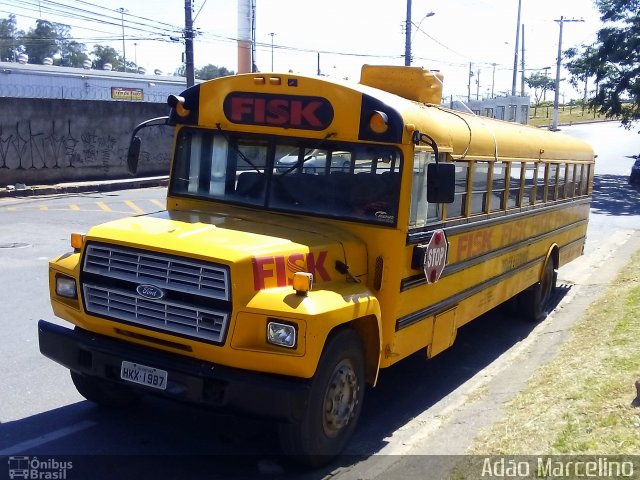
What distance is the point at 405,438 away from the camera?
5.66 meters

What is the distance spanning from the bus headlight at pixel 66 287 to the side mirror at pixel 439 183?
247cm

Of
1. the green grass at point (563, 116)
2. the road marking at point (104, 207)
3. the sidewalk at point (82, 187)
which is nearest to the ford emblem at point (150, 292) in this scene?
the road marking at point (104, 207)

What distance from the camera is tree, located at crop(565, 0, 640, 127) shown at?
34.3 metres

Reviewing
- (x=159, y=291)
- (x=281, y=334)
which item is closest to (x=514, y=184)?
(x=281, y=334)

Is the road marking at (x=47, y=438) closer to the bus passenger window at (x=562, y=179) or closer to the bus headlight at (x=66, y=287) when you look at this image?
the bus headlight at (x=66, y=287)

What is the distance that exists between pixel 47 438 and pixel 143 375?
103 centimetres

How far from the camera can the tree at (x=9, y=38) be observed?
89000 millimetres

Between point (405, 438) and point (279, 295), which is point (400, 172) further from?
point (405, 438)

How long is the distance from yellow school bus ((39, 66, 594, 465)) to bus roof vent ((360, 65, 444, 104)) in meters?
0.01

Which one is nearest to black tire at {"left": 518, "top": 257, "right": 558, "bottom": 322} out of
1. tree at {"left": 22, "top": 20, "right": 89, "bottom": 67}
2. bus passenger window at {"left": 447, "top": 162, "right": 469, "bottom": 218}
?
bus passenger window at {"left": 447, "top": 162, "right": 469, "bottom": 218}

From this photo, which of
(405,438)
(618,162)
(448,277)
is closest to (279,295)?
(405,438)

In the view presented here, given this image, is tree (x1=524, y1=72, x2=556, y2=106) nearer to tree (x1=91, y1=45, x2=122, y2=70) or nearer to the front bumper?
tree (x1=91, y1=45, x2=122, y2=70)

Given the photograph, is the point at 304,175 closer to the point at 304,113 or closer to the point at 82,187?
the point at 304,113

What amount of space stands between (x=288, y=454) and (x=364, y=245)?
155 centimetres
